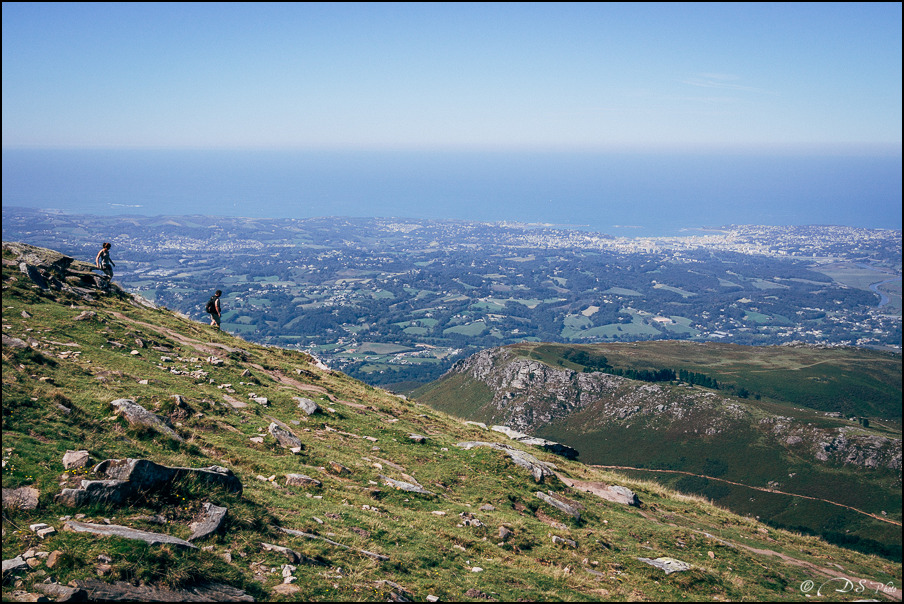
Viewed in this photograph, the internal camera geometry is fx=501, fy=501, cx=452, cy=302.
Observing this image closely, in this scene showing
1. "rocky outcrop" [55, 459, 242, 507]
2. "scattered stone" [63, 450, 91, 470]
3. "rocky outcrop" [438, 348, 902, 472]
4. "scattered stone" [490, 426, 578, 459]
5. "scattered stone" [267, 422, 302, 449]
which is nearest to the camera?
"rocky outcrop" [55, 459, 242, 507]

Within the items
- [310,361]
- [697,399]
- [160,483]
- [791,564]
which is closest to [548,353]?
[697,399]

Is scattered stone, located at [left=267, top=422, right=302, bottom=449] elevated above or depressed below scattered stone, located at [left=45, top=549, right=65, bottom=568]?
below

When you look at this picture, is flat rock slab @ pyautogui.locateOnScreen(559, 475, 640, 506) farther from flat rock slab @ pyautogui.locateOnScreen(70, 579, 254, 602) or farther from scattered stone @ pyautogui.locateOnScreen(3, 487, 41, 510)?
scattered stone @ pyautogui.locateOnScreen(3, 487, 41, 510)

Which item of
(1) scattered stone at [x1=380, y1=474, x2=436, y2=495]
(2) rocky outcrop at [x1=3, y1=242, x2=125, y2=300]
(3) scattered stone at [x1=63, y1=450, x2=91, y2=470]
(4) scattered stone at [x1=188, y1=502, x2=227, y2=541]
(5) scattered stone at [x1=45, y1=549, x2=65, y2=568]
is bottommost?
(1) scattered stone at [x1=380, y1=474, x2=436, y2=495]

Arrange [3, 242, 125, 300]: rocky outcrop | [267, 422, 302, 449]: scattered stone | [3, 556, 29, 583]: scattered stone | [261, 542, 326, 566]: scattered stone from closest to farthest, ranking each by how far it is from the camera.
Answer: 1. [3, 556, 29, 583]: scattered stone
2. [261, 542, 326, 566]: scattered stone
3. [267, 422, 302, 449]: scattered stone
4. [3, 242, 125, 300]: rocky outcrop

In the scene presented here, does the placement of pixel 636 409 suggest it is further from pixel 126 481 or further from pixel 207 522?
pixel 126 481

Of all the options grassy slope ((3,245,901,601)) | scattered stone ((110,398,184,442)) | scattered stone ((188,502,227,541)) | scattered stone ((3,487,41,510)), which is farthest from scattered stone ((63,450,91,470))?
scattered stone ((110,398,184,442))

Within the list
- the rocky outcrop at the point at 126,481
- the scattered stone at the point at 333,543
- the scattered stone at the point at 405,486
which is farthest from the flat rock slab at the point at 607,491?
the rocky outcrop at the point at 126,481
